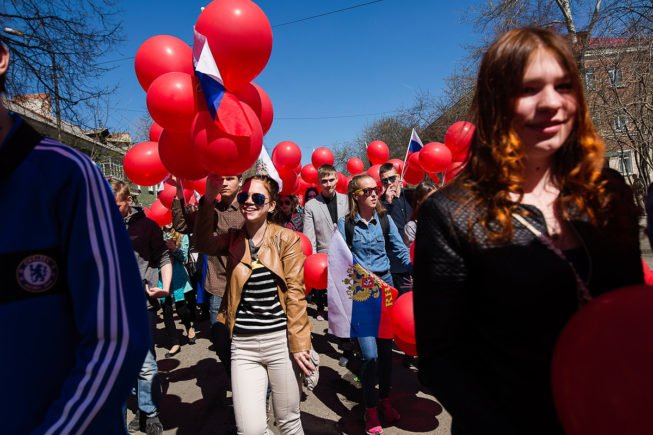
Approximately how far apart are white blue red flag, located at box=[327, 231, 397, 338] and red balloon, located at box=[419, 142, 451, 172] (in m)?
3.81

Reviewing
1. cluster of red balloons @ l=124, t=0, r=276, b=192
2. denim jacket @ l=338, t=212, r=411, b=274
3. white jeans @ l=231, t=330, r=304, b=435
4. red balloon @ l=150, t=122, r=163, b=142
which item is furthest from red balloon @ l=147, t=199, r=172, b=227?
white jeans @ l=231, t=330, r=304, b=435

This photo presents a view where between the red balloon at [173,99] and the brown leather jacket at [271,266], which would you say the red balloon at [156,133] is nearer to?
the red balloon at [173,99]

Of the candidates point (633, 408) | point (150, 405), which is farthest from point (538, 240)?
point (150, 405)

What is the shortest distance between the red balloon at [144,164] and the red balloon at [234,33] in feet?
4.87

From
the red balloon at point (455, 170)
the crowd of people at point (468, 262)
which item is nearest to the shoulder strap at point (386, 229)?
the red balloon at point (455, 170)

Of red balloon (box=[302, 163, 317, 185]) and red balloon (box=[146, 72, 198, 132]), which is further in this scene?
red balloon (box=[302, 163, 317, 185])

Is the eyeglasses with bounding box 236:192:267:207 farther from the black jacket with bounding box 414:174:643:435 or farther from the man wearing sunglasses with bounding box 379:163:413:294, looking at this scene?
the man wearing sunglasses with bounding box 379:163:413:294

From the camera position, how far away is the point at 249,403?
8.50 ft

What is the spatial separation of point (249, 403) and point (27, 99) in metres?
8.95

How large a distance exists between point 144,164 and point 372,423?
2952mm

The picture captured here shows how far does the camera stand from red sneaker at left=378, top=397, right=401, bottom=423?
3.76 m

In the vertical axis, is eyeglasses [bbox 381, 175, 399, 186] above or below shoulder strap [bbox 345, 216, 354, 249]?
above

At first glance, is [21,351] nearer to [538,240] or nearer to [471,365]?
[471,365]

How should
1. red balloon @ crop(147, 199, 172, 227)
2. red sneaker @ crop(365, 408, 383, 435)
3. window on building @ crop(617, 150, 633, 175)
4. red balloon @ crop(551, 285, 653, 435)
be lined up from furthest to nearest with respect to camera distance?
window on building @ crop(617, 150, 633, 175)
red balloon @ crop(147, 199, 172, 227)
red sneaker @ crop(365, 408, 383, 435)
red balloon @ crop(551, 285, 653, 435)
